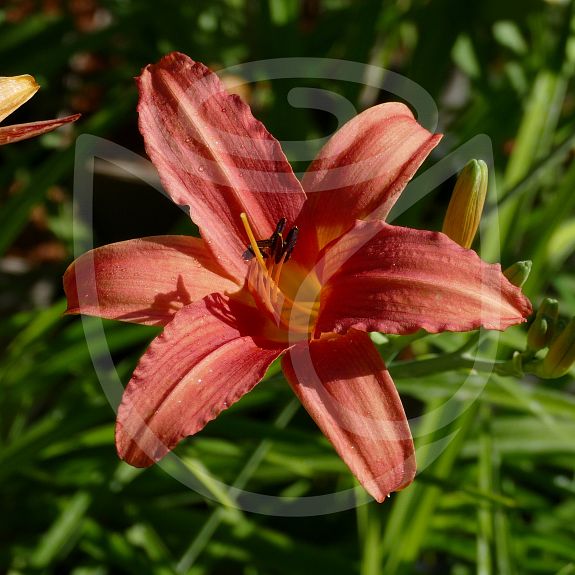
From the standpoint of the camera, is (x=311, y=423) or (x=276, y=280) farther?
(x=311, y=423)

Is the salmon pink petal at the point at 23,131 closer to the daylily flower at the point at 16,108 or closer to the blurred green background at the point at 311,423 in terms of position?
the daylily flower at the point at 16,108

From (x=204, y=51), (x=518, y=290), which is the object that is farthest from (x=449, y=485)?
(x=204, y=51)

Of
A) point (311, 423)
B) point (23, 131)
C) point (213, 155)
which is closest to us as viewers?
point (23, 131)

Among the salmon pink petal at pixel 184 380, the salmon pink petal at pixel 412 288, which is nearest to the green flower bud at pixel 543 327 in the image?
the salmon pink petal at pixel 412 288

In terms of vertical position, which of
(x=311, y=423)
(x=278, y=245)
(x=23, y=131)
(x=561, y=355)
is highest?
(x=23, y=131)

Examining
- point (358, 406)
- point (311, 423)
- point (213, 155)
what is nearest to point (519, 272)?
point (358, 406)

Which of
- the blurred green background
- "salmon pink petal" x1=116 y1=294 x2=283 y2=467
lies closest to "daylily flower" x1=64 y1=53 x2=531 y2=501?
"salmon pink petal" x1=116 y1=294 x2=283 y2=467

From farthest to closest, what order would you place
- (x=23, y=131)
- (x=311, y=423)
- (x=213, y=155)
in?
(x=311, y=423) < (x=213, y=155) < (x=23, y=131)

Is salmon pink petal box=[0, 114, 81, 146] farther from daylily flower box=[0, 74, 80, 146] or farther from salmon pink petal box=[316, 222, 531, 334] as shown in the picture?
salmon pink petal box=[316, 222, 531, 334]

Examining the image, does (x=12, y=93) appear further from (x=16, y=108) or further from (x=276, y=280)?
(x=276, y=280)
